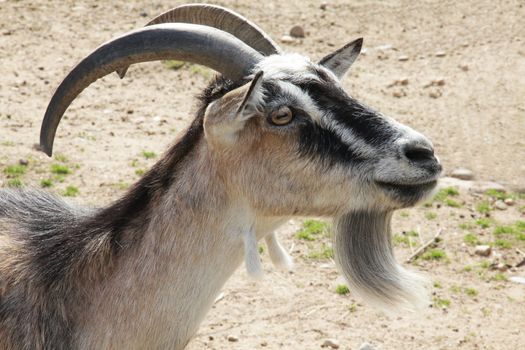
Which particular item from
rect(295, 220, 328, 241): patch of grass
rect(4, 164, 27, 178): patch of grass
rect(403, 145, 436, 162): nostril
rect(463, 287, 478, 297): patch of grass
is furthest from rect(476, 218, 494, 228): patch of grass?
rect(4, 164, 27, 178): patch of grass

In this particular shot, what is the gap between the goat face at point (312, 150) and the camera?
4855mm

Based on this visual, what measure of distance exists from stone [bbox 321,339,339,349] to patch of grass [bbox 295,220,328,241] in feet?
5.28

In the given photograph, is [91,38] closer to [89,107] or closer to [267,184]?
[89,107]

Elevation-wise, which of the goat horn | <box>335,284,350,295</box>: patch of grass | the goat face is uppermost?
the goat horn

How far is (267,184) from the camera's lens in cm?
497

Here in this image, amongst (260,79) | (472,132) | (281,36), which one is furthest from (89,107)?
(260,79)

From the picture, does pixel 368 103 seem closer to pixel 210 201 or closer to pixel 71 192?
pixel 71 192

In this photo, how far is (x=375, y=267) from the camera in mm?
5516

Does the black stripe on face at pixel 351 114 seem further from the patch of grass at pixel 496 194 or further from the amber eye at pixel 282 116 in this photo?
the patch of grass at pixel 496 194

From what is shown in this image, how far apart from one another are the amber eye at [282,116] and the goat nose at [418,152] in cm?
67

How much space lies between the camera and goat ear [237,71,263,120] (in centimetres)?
458

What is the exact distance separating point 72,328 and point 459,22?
10.0 metres

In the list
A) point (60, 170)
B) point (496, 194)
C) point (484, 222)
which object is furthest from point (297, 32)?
point (484, 222)

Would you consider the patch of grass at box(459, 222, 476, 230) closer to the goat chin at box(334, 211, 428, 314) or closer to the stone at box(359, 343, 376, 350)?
the stone at box(359, 343, 376, 350)
